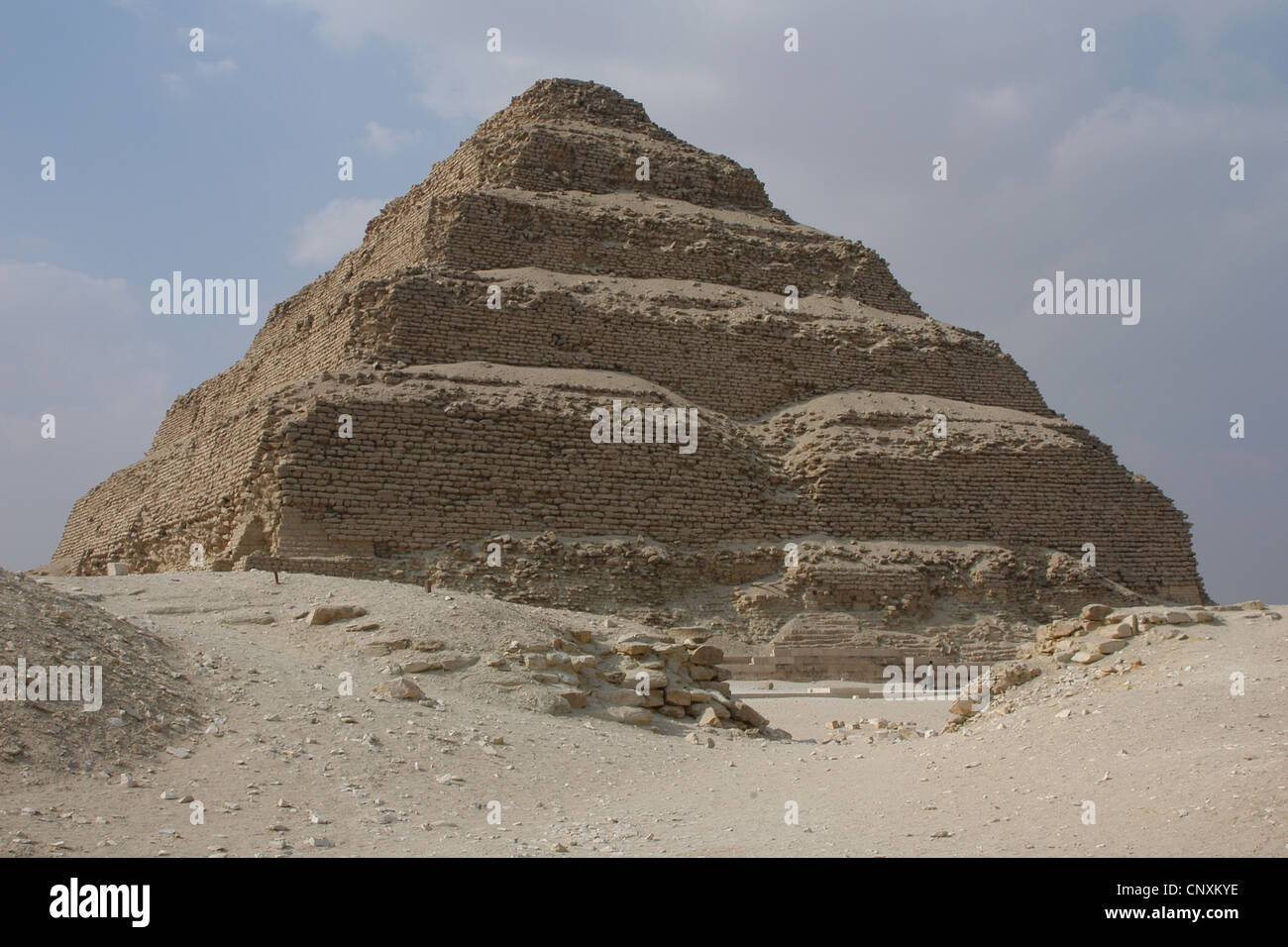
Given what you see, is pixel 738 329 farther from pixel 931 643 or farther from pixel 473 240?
pixel 931 643

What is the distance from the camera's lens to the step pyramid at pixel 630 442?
16.9 m

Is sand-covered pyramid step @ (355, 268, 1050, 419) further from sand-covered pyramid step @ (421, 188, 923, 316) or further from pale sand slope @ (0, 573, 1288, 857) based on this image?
pale sand slope @ (0, 573, 1288, 857)

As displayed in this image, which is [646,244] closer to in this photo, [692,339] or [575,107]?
[692,339]

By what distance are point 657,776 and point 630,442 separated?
10731 mm

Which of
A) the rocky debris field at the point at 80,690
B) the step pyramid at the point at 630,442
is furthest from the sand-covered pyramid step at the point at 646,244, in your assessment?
the rocky debris field at the point at 80,690

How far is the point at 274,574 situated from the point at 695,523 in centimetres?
779

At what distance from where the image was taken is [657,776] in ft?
26.6

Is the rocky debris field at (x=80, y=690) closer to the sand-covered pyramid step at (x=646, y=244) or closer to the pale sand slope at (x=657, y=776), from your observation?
→ the pale sand slope at (x=657, y=776)

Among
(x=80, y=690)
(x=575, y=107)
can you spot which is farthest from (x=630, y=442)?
(x=575, y=107)

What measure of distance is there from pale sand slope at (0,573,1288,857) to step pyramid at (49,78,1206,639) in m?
6.20

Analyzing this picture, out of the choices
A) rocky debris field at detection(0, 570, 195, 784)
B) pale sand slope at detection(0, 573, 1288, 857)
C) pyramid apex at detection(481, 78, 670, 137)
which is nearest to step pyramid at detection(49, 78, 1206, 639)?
pyramid apex at detection(481, 78, 670, 137)

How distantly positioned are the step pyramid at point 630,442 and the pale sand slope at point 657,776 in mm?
6197
